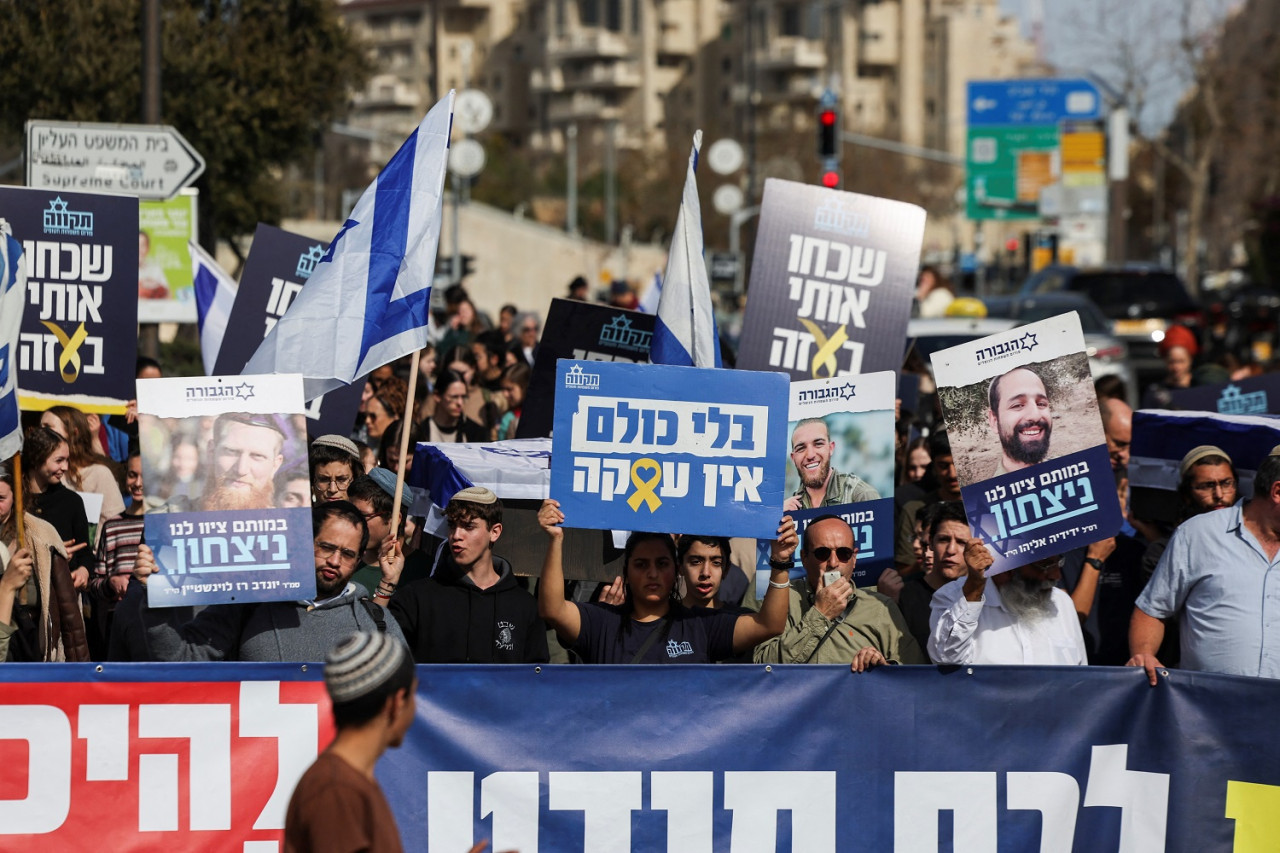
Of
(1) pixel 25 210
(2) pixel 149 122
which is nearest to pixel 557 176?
(2) pixel 149 122

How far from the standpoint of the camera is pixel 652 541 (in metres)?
6.12

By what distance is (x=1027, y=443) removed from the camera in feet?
19.9

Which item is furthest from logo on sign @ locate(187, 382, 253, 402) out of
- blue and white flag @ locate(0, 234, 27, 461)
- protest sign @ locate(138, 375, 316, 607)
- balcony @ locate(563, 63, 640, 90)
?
balcony @ locate(563, 63, 640, 90)

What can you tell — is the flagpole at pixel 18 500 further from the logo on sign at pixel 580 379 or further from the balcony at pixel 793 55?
the balcony at pixel 793 55

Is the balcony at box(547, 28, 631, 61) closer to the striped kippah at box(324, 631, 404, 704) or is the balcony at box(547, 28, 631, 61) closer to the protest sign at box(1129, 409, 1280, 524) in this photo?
the protest sign at box(1129, 409, 1280, 524)

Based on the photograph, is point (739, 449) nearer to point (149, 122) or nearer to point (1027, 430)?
point (1027, 430)

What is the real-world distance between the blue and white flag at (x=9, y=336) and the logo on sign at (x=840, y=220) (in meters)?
3.80

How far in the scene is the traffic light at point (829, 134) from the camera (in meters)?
20.1

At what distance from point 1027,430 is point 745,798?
1.54m

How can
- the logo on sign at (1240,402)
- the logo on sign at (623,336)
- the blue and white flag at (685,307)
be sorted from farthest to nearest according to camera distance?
the logo on sign at (1240,402)
the logo on sign at (623,336)
the blue and white flag at (685,307)

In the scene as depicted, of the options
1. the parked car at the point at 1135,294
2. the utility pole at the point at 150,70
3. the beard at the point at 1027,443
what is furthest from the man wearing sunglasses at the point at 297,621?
the parked car at the point at 1135,294

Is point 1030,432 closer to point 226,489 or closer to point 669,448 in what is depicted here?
point 669,448

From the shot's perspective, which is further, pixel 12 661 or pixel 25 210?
pixel 25 210

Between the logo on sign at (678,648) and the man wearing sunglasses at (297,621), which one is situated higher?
the man wearing sunglasses at (297,621)
